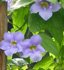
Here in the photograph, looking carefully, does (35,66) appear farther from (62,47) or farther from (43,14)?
(43,14)

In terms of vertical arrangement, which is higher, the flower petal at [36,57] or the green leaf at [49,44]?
the green leaf at [49,44]

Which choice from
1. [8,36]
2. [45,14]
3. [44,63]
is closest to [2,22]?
[8,36]

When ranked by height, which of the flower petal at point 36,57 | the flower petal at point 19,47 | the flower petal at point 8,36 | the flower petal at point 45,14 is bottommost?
the flower petal at point 36,57

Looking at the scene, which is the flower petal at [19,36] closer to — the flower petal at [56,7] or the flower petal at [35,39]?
the flower petal at [35,39]

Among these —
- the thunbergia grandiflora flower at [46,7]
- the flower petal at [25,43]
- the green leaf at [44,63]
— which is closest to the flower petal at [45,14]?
the thunbergia grandiflora flower at [46,7]

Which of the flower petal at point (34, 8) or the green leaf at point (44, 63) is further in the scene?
the green leaf at point (44, 63)

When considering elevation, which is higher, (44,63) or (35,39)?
(35,39)

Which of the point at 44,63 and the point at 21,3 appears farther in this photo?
the point at 44,63

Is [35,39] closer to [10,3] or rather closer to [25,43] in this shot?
[25,43]
